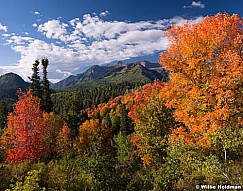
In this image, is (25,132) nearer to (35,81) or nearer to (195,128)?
(195,128)

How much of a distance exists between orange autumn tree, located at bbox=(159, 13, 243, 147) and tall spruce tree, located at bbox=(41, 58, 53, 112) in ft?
139

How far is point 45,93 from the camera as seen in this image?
178 feet

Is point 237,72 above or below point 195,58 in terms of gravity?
below

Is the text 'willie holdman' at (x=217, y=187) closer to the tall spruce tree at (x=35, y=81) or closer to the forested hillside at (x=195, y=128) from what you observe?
the forested hillside at (x=195, y=128)

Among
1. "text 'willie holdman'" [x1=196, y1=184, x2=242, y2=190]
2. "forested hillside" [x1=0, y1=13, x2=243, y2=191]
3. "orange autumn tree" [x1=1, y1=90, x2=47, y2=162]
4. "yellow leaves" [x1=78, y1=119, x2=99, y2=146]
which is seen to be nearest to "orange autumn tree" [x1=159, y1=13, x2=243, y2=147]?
"forested hillside" [x1=0, y1=13, x2=243, y2=191]

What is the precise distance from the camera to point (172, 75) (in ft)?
55.4

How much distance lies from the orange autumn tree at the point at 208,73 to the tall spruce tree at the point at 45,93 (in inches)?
1664

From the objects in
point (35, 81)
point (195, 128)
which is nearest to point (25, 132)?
point (195, 128)

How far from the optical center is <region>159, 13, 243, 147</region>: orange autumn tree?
14.3m

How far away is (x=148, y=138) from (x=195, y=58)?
1169 centimetres

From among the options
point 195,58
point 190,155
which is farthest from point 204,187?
point 195,58

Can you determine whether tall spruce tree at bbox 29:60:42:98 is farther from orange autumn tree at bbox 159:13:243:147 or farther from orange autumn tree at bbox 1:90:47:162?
orange autumn tree at bbox 159:13:243:147

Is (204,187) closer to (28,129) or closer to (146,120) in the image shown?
(146,120)

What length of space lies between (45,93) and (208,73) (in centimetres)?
4536
